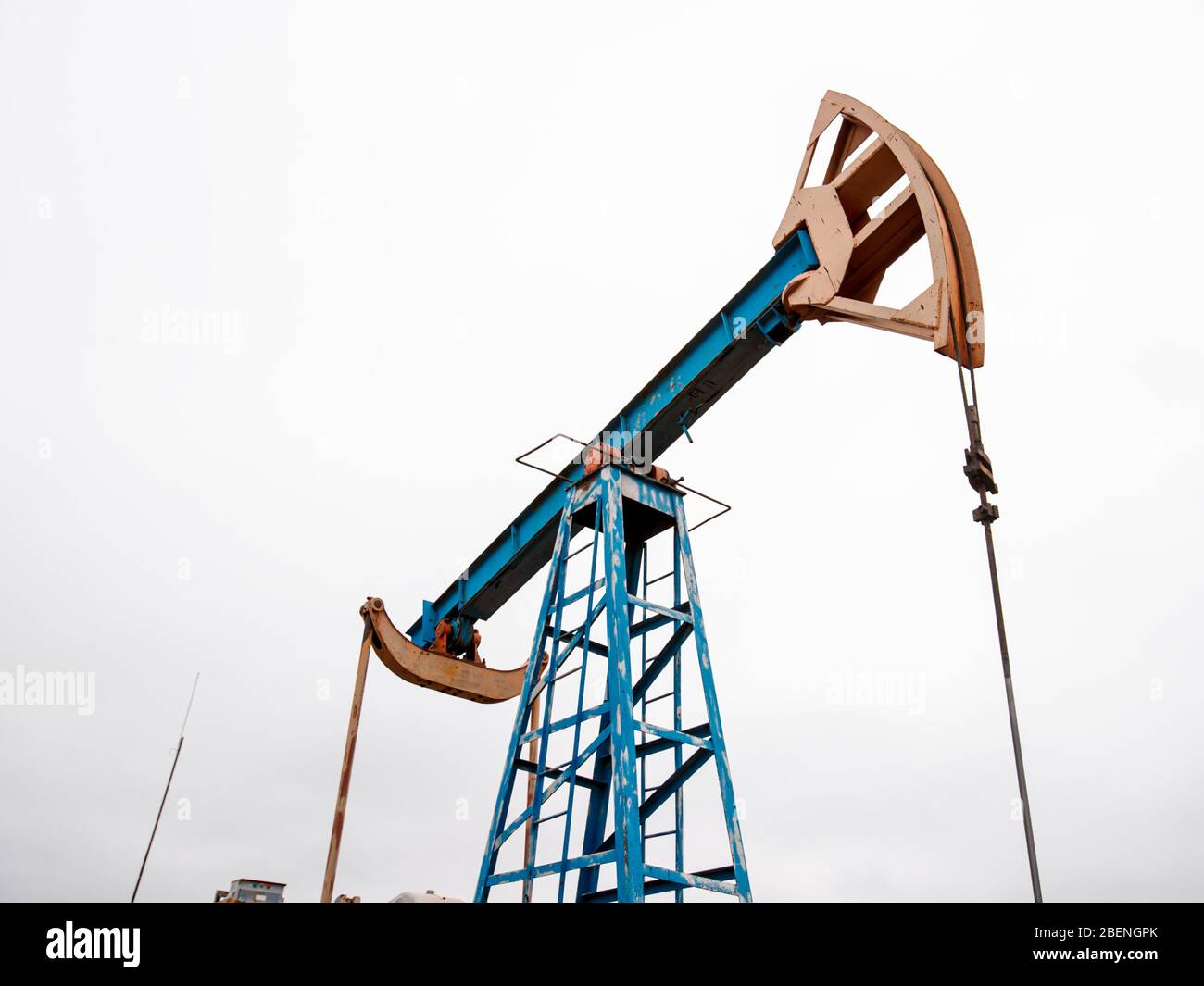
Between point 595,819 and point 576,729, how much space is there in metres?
0.96

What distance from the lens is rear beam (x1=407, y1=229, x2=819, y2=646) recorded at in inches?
280

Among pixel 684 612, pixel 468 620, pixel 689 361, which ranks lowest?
pixel 684 612

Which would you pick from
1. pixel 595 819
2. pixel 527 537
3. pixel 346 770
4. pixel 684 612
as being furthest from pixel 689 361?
pixel 346 770

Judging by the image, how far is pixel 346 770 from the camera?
8734 mm

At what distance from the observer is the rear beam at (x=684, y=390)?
7.11 metres

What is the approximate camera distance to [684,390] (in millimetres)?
7766
